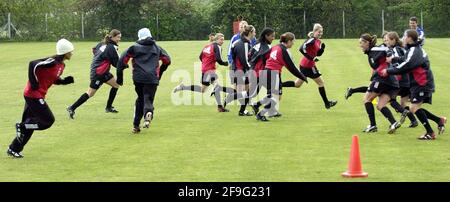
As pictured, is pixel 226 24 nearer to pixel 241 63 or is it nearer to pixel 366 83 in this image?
pixel 366 83

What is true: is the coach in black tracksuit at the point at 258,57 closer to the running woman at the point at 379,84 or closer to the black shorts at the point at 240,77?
the black shorts at the point at 240,77

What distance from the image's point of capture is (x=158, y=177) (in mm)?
11125

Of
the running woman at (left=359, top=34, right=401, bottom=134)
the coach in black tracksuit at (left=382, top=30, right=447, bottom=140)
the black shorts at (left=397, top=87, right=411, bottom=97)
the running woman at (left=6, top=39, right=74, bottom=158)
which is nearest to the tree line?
the black shorts at (left=397, top=87, right=411, bottom=97)

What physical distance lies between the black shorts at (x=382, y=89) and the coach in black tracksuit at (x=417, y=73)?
21.7 inches

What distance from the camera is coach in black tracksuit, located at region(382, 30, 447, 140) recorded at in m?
14.3

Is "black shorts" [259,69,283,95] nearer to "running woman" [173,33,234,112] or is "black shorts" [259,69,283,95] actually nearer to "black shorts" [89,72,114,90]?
"running woman" [173,33,234,112]

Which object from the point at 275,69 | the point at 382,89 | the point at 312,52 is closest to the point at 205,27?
the point at 312,52

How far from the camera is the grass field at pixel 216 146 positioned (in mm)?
11430

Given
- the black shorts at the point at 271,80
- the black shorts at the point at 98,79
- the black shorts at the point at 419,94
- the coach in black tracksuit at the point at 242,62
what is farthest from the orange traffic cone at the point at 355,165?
the black shorts at the point at 98,79

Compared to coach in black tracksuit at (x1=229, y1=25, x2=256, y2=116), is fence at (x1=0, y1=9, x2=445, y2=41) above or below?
below

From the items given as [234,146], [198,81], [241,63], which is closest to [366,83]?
[198,81]

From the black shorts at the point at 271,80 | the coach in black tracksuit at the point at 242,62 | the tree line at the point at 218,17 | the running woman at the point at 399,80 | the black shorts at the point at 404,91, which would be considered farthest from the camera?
the tree line at the point at 218,17

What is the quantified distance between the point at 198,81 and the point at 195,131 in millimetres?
11670

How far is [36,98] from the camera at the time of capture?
508 inches
